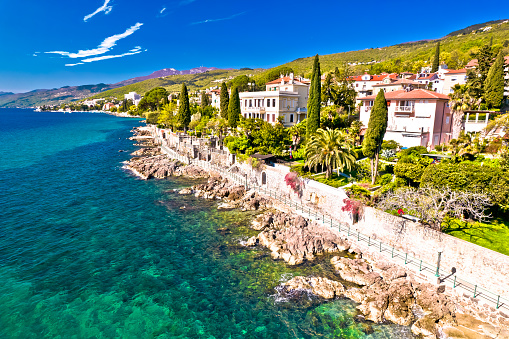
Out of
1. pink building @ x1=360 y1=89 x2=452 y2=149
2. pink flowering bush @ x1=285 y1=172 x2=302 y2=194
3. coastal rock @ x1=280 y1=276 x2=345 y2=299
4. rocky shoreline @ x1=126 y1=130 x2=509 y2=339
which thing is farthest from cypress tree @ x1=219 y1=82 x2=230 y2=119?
coastal rock @ x1=280 y1=276 x2=345 y2=299

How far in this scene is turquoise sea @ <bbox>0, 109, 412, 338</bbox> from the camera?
685 inches

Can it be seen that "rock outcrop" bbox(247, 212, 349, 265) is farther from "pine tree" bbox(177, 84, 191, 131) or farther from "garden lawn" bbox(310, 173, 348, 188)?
"pine tree" bbox(177, 84, 191, 131)

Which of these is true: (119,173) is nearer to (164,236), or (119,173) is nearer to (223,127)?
(223,127)

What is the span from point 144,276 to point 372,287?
17.5 meters

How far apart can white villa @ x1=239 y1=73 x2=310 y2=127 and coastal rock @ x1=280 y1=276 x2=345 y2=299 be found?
38.9 metres

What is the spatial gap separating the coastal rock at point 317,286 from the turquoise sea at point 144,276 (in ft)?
2.11

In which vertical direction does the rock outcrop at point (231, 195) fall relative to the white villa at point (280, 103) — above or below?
below

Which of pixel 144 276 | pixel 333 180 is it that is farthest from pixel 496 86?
pixel 144 276

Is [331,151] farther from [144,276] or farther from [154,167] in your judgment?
[154,167]

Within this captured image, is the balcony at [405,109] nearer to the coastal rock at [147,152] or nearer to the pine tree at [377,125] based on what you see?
the pine tree at [377,125]

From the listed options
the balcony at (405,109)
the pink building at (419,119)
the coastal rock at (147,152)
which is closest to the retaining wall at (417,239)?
the pink building at (419,119)

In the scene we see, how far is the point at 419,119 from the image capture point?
4147 cm

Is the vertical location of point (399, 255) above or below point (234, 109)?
below

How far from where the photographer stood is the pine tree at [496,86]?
47.1 meters
